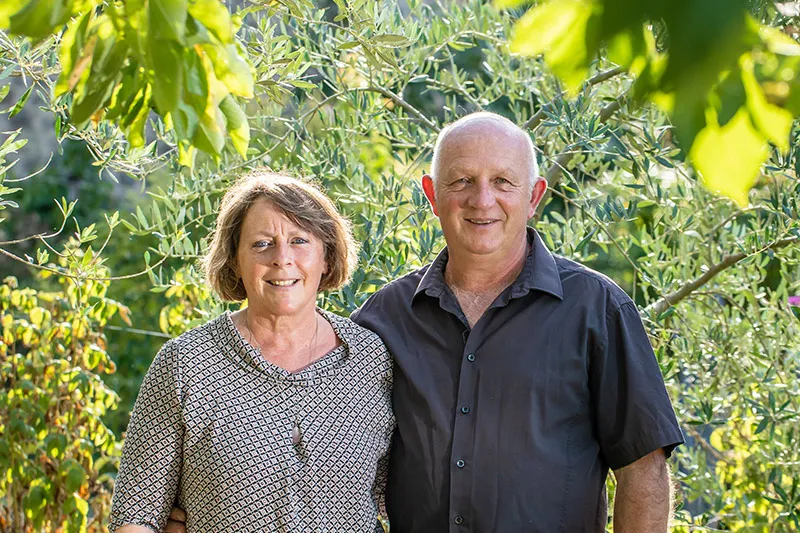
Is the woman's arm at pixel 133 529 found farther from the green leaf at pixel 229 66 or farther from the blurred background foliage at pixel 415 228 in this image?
the green leaf at pixel 229 66

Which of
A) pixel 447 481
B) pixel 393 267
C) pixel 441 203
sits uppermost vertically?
pixel 441 203

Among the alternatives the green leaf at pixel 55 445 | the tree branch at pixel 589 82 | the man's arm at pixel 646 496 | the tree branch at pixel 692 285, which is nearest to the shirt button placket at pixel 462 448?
the man's arm at pixel 646 496

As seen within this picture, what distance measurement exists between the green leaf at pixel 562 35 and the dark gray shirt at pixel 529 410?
5.31 feet

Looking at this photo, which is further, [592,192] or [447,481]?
[592,192]

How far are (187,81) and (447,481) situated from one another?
165 cm

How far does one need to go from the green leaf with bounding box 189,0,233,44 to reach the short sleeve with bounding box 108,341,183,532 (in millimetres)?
1566

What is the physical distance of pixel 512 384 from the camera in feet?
8.18

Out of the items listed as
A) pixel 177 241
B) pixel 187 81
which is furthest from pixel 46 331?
pixel 187 81

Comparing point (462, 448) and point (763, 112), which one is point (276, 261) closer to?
point (462, 448)

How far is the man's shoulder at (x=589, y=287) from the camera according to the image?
253 cm

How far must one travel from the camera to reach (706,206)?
361 cm

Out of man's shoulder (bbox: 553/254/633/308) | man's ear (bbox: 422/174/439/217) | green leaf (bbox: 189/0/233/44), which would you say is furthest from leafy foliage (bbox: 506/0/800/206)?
man's ear (bbox: 422/174/439/217)

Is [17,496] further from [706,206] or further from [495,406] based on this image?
[706,206]

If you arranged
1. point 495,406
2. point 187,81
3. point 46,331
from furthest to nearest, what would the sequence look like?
point 46,331
point 495,406
point 187,81
